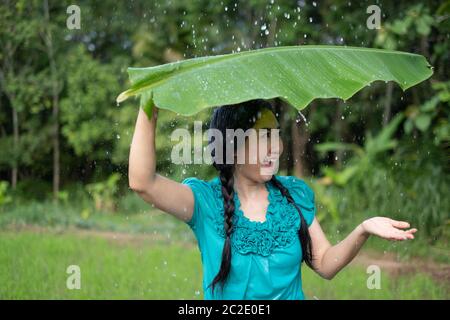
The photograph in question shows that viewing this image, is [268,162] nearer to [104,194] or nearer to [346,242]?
[346,242]

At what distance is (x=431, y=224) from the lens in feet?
18.4

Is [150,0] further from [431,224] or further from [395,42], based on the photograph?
[431,224]

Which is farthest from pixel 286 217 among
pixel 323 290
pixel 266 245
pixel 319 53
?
pixel 323 290

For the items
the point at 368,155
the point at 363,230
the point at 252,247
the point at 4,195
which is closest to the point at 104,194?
the point at 4,195

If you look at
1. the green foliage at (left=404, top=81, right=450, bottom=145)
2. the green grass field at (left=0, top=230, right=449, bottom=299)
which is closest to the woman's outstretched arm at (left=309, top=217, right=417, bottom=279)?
the green grass field at (left=0, top=230, right=449, bottom=299)

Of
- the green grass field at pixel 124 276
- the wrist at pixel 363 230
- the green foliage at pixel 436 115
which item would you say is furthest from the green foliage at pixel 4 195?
the wrist at pixel 363 230

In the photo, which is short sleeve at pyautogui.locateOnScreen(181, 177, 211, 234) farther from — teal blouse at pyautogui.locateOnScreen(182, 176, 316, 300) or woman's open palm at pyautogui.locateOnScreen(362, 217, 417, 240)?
woman's open palm at pyautogui.locateOnScreen(362, 217, 417, 240)

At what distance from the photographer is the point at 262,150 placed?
207 cm

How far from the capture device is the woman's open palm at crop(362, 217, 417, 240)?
1.84 meters

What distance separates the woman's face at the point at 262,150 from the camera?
2068 mm

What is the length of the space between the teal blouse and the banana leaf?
348 millimetres

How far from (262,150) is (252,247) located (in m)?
0.26

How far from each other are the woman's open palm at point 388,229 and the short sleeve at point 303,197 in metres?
0.22
